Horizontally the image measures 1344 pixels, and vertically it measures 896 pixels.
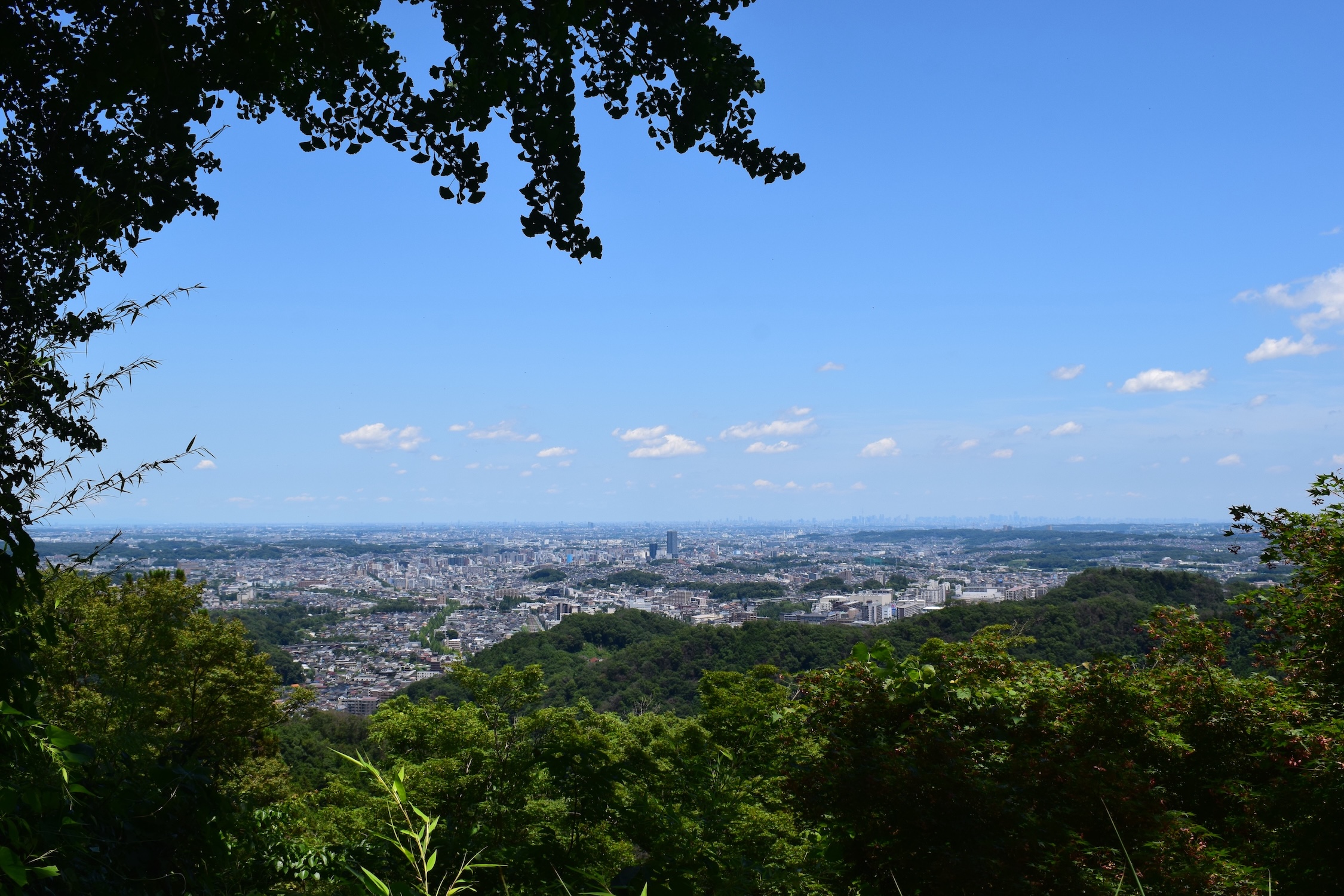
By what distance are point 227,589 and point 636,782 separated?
182ft

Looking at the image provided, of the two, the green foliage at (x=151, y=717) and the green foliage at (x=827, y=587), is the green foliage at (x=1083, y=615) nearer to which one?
the green foliage at (x=151, y=717)

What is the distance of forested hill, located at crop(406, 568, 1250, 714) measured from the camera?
17688mm

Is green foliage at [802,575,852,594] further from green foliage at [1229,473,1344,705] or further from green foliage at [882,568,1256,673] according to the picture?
green foliage at [1229,473,1344,705]

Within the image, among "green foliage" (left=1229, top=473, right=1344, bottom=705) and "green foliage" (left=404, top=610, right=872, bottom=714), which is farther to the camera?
"green foliage" (left=404, top=610, right=872, bottom=714)

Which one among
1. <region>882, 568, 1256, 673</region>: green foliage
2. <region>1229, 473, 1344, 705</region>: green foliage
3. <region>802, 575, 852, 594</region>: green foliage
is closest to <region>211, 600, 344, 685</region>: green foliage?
<region>882, 568, 1256, 673</region>: green foliage

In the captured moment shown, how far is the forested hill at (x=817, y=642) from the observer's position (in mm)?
17688

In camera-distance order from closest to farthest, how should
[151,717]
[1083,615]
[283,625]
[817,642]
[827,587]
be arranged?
[151,717]
[1083,615]
[817,642]
[283,625]
[827,587]

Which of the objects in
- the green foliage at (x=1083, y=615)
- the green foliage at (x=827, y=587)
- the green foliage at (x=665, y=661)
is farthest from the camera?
the green foliage at (x=827, y=587)

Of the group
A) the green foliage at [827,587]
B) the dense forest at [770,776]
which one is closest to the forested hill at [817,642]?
the dense forest at [770,776]

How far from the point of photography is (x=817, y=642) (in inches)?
902

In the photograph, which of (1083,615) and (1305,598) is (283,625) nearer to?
(1083,615)

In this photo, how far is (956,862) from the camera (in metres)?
2.50

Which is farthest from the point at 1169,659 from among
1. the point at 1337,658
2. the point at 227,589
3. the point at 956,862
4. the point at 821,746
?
Answer: the point at 227,589

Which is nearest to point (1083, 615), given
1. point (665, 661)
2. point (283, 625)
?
point (665, 661)
